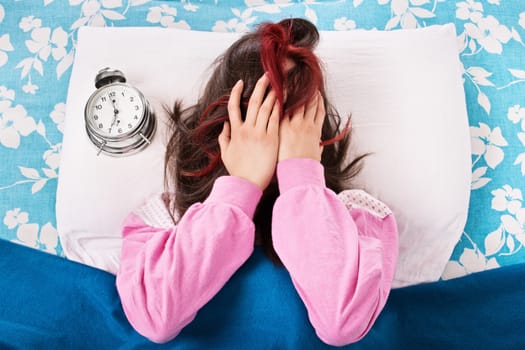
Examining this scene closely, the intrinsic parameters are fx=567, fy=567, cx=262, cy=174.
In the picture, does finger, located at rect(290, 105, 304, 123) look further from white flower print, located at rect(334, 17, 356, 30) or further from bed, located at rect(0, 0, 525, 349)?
white flower print, located at rect(334, 17, 356, 30)

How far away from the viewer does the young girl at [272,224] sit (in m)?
0.75

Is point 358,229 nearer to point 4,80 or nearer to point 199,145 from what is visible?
point 199,145

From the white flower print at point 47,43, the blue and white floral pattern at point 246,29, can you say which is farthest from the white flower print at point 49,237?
the white flower print at point 47,43

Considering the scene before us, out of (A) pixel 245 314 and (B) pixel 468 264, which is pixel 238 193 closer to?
(A) pixel 245 314

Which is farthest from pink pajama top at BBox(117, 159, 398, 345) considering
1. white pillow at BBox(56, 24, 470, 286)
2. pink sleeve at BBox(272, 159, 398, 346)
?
white pillow at BBox(56, 24, 470, 286)

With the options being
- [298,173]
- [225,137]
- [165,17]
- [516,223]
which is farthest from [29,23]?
[516,223]

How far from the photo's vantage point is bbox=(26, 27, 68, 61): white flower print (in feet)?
3.87

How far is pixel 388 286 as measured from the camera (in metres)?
0.81

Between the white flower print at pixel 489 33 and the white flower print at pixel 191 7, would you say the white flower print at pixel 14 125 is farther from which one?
the white flower print at pixel 489 33

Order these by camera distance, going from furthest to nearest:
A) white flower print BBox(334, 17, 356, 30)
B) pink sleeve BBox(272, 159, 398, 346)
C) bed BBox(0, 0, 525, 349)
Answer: white flower print BBox(334, 17, 356, 30) → bed BBox(0, 0, 525, 349) → pink sleeve BBox(272, 159, 398, 346)

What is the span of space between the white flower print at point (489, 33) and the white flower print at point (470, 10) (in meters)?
0.01

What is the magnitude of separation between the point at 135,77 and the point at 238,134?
1.10ft

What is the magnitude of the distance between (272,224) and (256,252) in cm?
10

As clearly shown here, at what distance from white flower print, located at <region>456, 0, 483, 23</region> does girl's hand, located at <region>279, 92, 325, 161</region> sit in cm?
55
